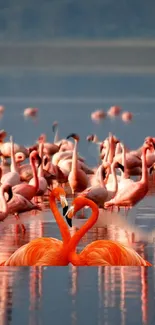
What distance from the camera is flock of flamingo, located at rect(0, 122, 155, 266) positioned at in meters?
8.15

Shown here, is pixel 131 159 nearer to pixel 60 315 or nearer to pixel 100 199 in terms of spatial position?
pixel 100 199

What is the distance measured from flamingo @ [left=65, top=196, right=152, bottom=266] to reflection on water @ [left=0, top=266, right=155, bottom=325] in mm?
322

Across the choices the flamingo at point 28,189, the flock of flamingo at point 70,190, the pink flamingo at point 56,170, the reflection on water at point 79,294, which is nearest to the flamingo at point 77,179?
the flock of flamingo at point 70,190

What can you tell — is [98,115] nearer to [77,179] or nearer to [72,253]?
[77,179]

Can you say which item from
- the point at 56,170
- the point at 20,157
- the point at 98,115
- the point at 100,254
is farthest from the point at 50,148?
the point at 100,254

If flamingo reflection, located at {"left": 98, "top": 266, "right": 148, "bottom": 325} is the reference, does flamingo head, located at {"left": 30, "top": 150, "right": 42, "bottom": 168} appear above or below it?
above

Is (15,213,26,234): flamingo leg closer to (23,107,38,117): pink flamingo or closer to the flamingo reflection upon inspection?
the flamingo reflection

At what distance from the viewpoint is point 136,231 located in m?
9.48

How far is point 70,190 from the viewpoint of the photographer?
1162 cm

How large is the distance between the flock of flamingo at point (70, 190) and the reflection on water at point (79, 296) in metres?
0.44

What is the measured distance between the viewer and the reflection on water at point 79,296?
6164mm

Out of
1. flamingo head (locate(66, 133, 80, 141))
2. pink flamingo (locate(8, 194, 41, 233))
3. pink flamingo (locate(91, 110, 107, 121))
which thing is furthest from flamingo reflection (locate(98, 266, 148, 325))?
pink flamingo (locate(91, 110, 107, 121))

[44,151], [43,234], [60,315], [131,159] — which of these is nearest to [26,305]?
[60,315]

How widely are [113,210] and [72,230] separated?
3.17 ft
